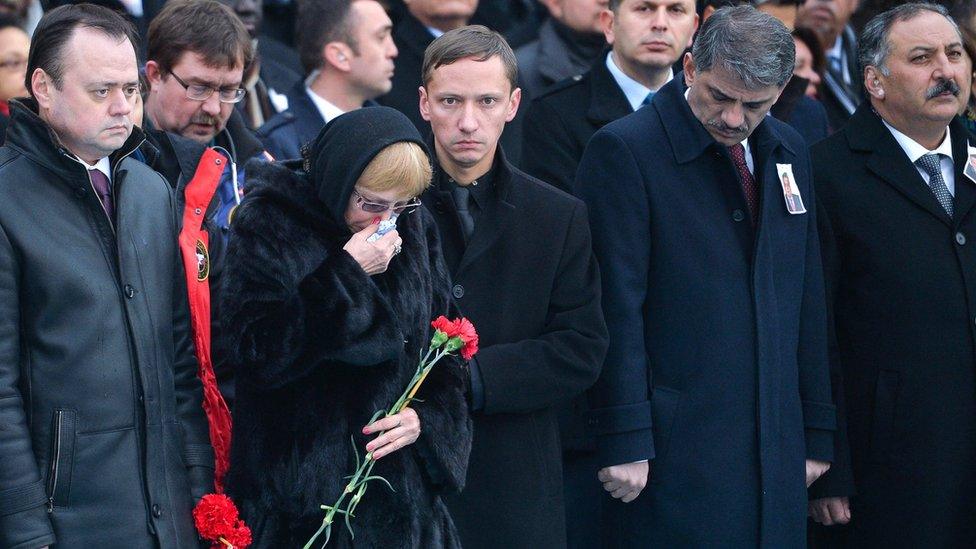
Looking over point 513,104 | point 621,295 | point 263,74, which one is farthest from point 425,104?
point 263,74

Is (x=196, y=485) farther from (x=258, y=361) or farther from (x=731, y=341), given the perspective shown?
(x=731, y=341)

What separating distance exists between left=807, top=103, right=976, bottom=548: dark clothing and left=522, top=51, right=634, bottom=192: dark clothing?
1.00 metres

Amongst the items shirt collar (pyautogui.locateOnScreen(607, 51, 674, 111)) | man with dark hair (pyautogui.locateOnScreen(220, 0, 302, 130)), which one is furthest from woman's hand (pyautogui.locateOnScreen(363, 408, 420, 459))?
man with dark hair (pyautogui.locateOnScreen(220, 0, 302, 130))

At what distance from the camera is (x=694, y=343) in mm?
4730

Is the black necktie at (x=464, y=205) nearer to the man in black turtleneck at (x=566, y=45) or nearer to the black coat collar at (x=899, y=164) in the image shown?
the black coat collar at (x=899, y=164)

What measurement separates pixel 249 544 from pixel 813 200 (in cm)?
236

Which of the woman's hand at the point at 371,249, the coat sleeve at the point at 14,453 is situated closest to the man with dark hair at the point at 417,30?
the woman's hand at the point at 371,249

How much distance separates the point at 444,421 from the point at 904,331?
77.9 inches

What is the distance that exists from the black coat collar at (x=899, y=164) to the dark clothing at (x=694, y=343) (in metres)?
0.79

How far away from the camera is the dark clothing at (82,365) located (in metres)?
3.71

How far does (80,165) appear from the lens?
155 inches

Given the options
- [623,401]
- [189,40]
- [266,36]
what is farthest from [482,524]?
[266,36]

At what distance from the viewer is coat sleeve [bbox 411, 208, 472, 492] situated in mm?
4191

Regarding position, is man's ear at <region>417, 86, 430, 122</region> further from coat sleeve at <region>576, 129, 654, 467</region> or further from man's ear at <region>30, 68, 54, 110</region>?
man's ear at <region>30, 68, 54, 110</region>
